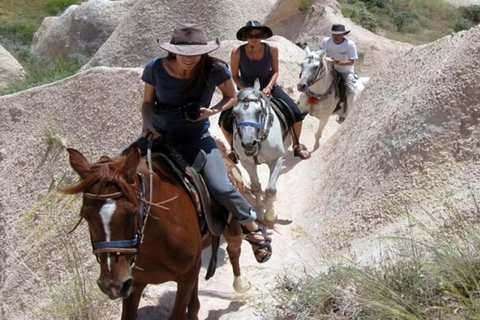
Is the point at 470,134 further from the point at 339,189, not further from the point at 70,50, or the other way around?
the point at 70,50

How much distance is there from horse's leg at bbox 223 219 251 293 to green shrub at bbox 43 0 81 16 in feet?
144

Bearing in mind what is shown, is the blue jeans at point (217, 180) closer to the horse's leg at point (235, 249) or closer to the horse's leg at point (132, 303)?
the horse's leg at point (235, 249)

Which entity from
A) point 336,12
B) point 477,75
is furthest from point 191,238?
point 336,12

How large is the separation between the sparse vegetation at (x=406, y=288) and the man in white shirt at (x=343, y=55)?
7407 millimetres

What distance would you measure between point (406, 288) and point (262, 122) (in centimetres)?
387

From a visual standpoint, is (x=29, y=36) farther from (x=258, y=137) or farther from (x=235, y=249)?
(x=235, y=249)

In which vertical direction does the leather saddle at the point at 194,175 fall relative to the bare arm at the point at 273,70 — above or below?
above

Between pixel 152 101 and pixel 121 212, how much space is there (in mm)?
1609

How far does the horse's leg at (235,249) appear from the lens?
5730mm

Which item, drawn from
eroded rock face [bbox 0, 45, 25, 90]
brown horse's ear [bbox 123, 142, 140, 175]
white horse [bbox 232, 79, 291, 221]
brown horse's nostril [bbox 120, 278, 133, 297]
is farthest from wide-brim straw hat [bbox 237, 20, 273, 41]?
eroded rock face [bbox 0, 45, 25, 90]

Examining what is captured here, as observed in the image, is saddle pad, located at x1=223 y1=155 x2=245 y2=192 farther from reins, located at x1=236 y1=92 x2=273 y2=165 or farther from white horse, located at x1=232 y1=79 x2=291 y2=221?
reins, located at x1=236 y1=92 x2=273 y2=165

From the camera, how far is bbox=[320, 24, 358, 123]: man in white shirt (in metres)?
11.7

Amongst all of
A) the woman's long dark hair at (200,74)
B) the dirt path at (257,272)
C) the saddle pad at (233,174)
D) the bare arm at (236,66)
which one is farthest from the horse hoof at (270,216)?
the woman's long dark hair at (200,74)

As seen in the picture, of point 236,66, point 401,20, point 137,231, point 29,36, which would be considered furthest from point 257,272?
point 29,36
